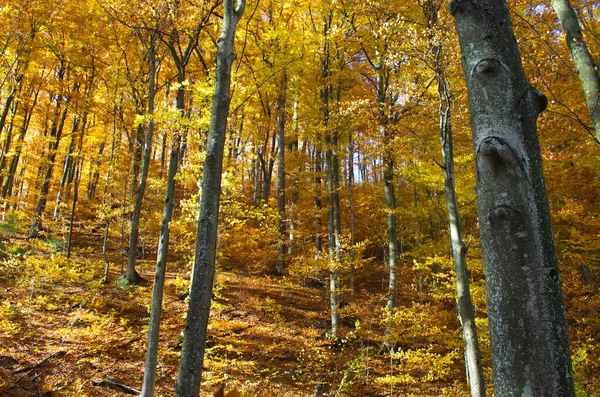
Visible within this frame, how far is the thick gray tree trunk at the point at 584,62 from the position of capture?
4.48 metres

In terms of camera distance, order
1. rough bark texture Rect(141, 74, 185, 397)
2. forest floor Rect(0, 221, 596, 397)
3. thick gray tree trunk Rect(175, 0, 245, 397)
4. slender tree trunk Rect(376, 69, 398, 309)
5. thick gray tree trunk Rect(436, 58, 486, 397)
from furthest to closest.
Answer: slender tree trunk Rect(376, 69, 398, 309)
forest floor Rect(0, 221, 596, 397)
rough bark texture Rect(141, 74, 185, 397)
thick gray tree trunk Rect(436, 58, 486, 397)
thick gray tree trunk Rect(175, 0, 245, 397)

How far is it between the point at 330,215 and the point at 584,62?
23.7 ft

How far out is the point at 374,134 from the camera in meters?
10.3

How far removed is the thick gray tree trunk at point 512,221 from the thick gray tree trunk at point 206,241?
3.31 metres

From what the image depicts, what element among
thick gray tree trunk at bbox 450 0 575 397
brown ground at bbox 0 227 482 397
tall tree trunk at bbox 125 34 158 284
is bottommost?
brown ground at bbox 0 227 482 397

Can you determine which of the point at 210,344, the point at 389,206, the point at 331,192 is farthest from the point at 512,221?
the point at 331,192

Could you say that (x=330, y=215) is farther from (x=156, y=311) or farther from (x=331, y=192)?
(x=156, y=311)

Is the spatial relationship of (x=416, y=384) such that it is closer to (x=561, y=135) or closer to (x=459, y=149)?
(x=459, y=149)

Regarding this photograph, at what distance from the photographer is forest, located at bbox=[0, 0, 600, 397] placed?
93 centimetres

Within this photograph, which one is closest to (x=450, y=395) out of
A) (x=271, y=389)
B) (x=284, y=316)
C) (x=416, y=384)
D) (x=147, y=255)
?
(x=416, y=384)

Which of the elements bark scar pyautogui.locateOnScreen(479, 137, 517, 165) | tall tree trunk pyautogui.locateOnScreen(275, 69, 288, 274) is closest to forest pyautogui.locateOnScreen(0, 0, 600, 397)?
bark scar pyautogui.locateOnScreen(479, 137, 517, 165)

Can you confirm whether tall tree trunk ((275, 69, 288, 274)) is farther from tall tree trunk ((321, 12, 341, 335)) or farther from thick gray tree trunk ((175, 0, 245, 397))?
thick gray tree trunk ((175, 0, 245, 397))

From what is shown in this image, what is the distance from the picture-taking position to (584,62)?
4.66 metres

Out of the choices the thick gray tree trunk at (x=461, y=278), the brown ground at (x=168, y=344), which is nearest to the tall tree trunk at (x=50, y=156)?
the brown ground at (x=168, y=344)
